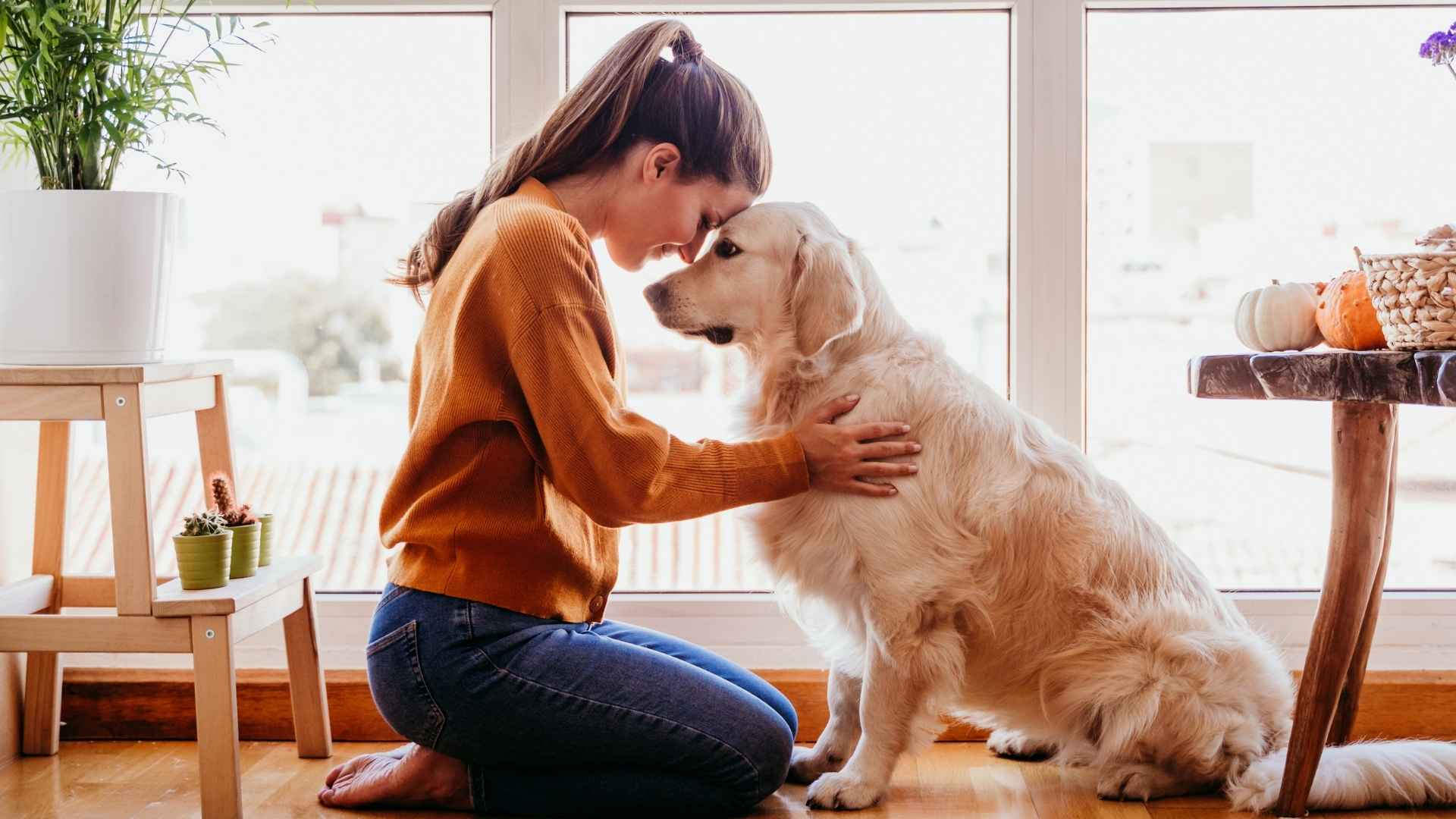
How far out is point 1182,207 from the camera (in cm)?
245

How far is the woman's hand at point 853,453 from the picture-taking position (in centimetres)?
185

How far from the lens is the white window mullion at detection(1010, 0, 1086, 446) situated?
7.88 ft

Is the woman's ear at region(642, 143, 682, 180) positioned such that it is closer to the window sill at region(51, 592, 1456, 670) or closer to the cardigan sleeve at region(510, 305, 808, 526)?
the cardigan sleeve at region(510, 305, 808, 526)

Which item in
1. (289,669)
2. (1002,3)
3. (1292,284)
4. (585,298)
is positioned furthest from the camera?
(1002,3)

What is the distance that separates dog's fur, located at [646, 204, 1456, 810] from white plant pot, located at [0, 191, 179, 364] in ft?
2.69

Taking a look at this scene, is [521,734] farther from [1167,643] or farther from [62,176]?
[62,176]

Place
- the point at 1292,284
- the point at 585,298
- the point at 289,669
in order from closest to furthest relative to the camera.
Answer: the point at 585,298, the point at 1292,284, the point at 289,669

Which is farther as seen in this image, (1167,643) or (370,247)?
(370,247)

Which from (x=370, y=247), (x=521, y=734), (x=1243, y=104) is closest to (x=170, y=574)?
(x=370, y=247)

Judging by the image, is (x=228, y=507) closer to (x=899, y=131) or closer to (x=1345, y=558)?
(x=899, y=131)

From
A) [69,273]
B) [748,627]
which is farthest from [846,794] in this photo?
[69,273]

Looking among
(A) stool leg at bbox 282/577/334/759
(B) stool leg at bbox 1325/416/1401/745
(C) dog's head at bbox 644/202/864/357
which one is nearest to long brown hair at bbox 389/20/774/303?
(C) dog's head at bbox 644/202/864/357

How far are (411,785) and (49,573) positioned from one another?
881 mm

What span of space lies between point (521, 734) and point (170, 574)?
1.18 meters
